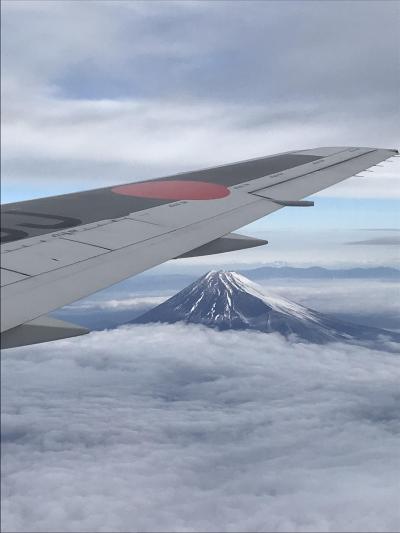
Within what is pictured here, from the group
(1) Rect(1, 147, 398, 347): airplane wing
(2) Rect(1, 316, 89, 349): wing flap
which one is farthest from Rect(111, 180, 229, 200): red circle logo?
(2) Rect(1, 316, 89, 349): wing flap

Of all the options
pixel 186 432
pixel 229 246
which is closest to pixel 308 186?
pixel 229 246

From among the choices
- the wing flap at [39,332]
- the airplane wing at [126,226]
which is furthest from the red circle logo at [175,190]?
the wing flap at [39,332]

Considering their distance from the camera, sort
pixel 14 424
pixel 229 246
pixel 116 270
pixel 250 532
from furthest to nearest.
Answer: pixel 14 424 < pixel 250 532 < pixel 229 246 < pixel 116 270

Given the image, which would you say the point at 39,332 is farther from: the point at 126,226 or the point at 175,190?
the point at 175,190

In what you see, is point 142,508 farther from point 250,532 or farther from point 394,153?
point 394,153

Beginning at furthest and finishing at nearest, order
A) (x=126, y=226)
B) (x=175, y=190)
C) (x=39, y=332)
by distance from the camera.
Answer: (x=175, y=190)
(x=126, y=226)
(x=39, y=332)

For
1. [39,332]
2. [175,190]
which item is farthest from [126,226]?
[39,332]
